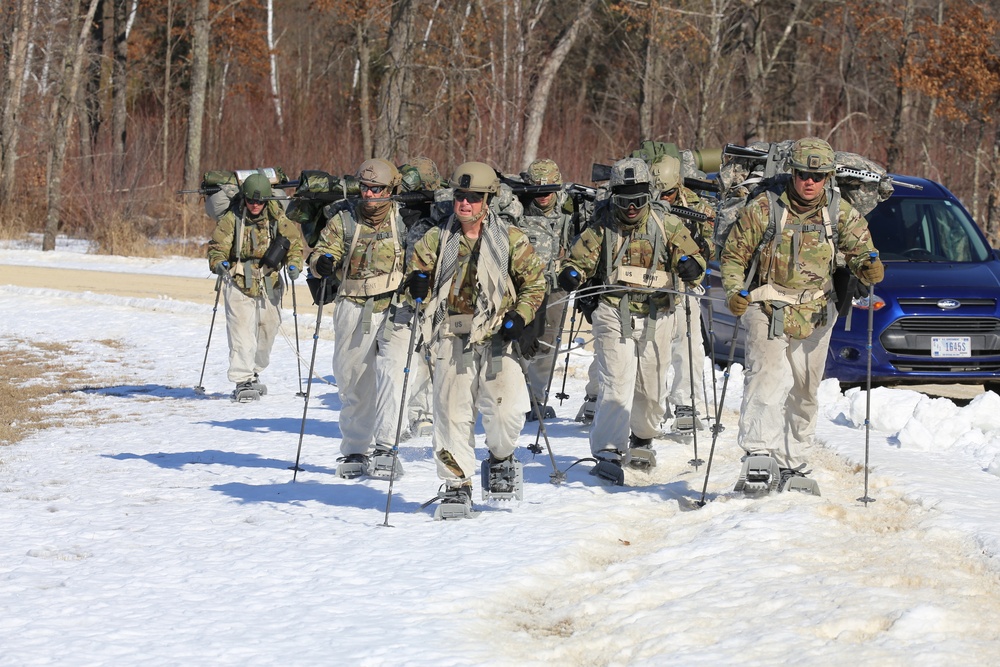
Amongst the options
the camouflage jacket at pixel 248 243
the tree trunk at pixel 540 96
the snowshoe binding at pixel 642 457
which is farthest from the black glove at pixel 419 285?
the tree trunk at pixel 540 96

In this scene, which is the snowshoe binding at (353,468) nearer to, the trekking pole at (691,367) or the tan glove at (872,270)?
the trekking pole at (691,367)

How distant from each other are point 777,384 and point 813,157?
1.42 meters

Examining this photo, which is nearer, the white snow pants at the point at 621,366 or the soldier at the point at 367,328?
the white snow pants at the point at 621,366

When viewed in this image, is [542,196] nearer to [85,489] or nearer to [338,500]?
[338,500]

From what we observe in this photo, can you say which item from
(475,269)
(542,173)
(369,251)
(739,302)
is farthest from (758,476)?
(542,173)

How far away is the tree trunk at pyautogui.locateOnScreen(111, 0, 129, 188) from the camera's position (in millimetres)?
33781

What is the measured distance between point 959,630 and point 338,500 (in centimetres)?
436

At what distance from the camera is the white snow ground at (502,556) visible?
6.21 metres

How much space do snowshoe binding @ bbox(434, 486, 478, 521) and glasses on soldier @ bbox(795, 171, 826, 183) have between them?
9.13 ft

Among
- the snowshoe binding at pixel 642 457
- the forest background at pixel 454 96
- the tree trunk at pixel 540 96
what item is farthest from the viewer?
the tree trunk at pixel 540 96

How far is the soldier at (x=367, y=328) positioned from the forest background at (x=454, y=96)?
59.7ft

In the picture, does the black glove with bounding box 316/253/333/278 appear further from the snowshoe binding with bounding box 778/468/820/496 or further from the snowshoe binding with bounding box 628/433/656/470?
the snowshoe binding with bounding box 778/468/820/496

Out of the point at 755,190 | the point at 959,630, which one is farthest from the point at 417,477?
the point at 959,630

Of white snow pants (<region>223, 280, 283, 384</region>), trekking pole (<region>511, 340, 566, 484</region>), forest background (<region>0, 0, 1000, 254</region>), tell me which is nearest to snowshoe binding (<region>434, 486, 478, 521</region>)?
trekking pole (<region>511, 340, 566, 484</region>)
